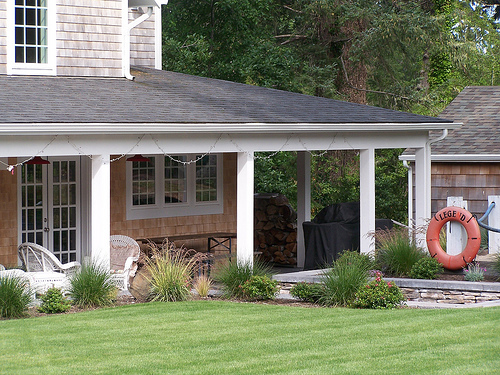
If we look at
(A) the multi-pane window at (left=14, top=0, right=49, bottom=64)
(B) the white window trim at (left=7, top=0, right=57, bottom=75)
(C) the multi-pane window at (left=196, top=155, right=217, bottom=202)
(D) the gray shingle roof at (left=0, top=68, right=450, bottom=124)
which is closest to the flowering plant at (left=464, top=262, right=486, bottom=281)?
(D) the gray shingle roof at (left=0, top=68, right=450, bottom=124)

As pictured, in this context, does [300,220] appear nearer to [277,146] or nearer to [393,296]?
[277,146]

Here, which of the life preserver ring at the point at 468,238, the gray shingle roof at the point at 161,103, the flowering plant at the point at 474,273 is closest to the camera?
the gray shingle roof at the point at 161,103

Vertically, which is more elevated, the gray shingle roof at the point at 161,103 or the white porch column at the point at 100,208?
the gray shingle roof at the point at 161,103

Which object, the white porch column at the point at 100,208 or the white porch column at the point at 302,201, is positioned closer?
the white porch column at the point at 100,208

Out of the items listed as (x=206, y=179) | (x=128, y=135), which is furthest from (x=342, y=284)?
(x=206, y=179)

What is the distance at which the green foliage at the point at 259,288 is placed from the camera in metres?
10.7

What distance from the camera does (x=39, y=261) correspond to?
11.1m

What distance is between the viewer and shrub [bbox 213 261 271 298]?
10.9 meters

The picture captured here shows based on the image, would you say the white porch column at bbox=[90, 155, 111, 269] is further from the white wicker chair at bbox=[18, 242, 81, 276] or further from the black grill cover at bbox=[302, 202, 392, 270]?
the black grill cover at bbox=[302, 202, 392, 270]

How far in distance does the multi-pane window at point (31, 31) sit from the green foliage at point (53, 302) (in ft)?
16.0

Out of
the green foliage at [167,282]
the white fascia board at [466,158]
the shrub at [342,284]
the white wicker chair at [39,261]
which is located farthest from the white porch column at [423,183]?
the white wicker chair at [39,261]

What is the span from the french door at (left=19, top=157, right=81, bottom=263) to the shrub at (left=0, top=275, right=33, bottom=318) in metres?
2.78

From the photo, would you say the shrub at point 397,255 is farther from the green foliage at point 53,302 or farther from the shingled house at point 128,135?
the green foliage at point 53,302

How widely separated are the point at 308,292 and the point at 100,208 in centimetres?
307
